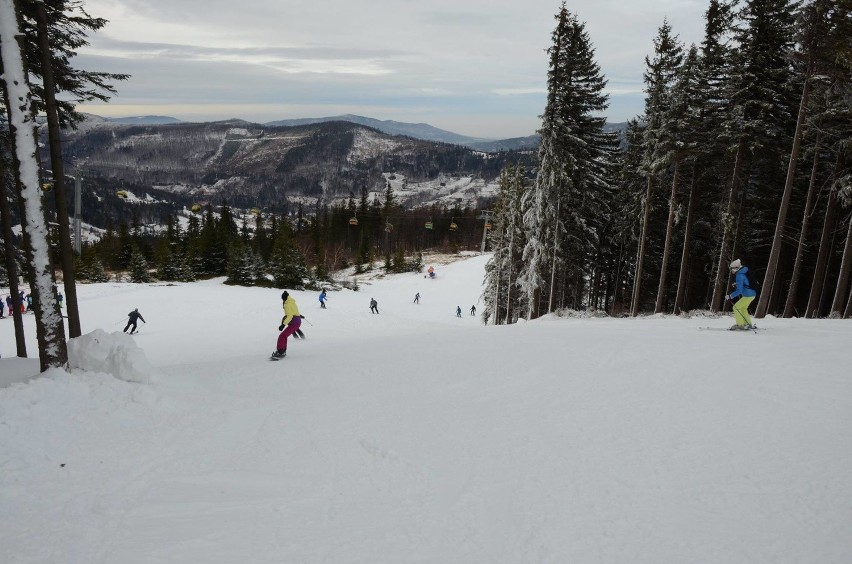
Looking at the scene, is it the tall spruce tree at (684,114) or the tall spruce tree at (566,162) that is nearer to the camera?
the tall spruce tree at (684,114)

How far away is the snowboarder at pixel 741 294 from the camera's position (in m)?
11.3

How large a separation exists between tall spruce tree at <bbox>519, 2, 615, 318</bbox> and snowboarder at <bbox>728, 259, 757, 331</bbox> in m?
11.9

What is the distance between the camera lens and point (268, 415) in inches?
284

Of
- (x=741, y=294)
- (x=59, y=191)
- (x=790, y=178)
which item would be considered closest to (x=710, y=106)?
(x=790, y=178)

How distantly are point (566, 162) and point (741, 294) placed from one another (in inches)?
513

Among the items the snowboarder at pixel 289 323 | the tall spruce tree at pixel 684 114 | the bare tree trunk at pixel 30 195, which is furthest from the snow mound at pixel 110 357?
the tall spruce tree at pixel 684 114

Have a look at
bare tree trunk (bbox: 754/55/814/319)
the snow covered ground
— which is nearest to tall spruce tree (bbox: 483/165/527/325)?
bare tree trunk (bbox: 754/55/814/319)

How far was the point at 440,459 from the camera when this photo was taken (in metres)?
5.65

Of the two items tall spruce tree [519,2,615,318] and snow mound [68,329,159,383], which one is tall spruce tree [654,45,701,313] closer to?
tall spruce tree [519,2,615,318]

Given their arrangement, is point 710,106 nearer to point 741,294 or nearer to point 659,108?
point 659,108

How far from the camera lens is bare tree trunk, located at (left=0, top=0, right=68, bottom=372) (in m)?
7.58

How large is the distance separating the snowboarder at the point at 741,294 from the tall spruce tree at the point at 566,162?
11.9m

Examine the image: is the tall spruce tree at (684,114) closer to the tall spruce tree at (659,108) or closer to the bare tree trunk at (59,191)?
the tall spruce tree at (659,108)

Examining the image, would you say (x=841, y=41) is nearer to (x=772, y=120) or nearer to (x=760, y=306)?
(x=772, y=120)
